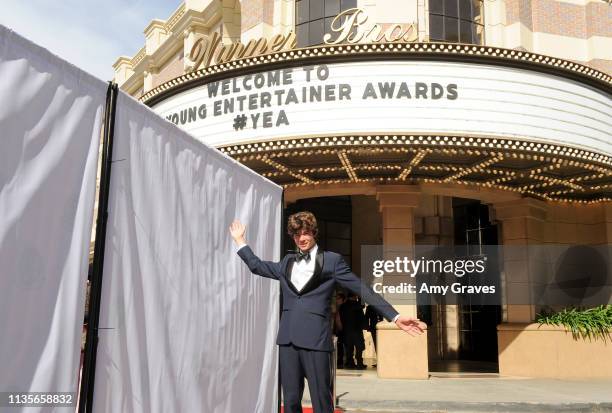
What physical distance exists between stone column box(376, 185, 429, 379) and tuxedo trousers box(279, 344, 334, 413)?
8897 mm

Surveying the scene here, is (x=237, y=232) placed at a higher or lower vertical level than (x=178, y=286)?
higher

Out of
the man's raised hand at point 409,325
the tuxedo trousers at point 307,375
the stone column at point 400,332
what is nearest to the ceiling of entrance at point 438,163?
the stone column at point 400,332

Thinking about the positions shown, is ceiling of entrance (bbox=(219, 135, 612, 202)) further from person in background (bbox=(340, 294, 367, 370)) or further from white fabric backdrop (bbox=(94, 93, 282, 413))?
white fabric backdrop (bbox=(94, 93, 282, 413))

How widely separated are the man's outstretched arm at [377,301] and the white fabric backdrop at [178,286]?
1091 mm

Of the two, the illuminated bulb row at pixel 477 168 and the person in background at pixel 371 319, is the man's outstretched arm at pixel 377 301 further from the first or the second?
the person in background at pixel 371 319

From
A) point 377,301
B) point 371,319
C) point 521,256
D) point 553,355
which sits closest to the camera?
point 377,301

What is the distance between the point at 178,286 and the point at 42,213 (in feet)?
→ 4.88

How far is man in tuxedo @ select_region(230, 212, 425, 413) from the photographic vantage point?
4766 millimetres

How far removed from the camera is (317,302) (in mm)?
4918

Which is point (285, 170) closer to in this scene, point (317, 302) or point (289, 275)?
point (289, 275)

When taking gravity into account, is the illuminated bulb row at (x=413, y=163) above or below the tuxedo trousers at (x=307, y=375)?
above

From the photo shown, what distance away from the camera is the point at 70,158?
12.2ft

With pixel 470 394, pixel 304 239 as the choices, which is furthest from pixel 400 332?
pixel 304 239

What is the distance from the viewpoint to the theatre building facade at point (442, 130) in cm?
1173
